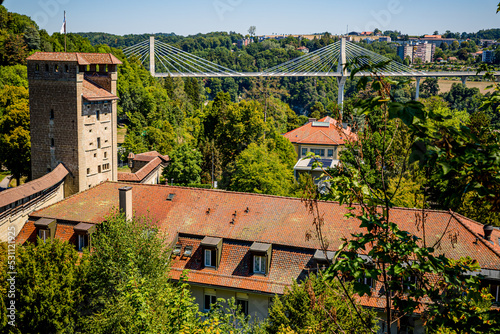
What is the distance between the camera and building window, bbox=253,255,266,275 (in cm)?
2056

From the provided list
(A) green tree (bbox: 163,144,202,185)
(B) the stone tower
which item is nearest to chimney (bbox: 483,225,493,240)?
(B) the stone tower

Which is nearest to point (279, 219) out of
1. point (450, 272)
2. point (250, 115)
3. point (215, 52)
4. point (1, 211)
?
point (1, 211)

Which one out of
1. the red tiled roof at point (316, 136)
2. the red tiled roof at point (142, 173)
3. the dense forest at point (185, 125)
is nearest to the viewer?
the dense forest at point (185, 125)

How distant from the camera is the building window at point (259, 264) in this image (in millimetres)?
20562

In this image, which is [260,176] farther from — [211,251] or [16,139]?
[16,139]

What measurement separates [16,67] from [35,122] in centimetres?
2826

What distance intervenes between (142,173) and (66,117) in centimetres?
1017

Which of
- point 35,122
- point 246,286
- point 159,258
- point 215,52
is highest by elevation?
point 215,52

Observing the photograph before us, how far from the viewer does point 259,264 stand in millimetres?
20641

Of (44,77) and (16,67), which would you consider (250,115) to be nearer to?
(44,77)

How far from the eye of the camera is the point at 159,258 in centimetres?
1859

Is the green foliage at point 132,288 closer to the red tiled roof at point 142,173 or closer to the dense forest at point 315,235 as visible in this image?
the dense forest at point 315,235

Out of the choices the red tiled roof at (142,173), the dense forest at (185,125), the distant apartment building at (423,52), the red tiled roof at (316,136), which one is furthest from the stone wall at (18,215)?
the distant apartment building at (423,52)

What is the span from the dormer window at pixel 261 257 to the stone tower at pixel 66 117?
15.6m
